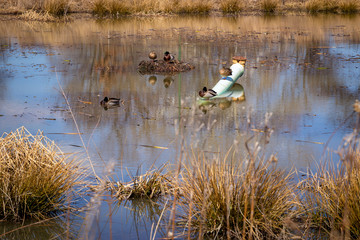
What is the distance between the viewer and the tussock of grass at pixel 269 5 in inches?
825

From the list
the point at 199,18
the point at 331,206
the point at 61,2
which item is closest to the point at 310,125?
the point at 331,206

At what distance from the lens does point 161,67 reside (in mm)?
8945

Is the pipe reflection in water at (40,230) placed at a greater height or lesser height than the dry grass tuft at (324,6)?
lesser

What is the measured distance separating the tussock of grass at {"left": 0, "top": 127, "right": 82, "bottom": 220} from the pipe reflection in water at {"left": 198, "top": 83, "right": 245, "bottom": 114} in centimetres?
294

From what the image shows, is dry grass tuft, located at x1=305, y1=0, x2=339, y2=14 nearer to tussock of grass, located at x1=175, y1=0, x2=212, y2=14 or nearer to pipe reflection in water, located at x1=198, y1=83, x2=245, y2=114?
tussock of grass, located at x1=175, y1=0, x2=212, y2=14

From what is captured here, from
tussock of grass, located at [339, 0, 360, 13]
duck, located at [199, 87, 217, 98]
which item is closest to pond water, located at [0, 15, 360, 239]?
duck, located at [199, 87, 217, 98]

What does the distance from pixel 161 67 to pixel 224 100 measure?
2274 millimetres

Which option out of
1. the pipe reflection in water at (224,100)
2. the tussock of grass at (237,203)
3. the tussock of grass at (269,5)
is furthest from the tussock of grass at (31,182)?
the tussock of grass at (269,5)

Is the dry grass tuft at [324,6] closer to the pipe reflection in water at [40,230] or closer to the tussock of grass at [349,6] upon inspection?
the tussock of grass at [349,6]

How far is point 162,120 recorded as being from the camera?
238 inches

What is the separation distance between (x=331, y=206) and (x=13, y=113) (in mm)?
4409

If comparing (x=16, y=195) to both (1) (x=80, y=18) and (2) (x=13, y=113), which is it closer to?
(2) (x=13, y=113)

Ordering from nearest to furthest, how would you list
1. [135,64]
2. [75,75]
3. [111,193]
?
[111,193] → [75,75] → [135,64]

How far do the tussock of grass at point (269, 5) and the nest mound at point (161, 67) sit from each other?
12936mm
